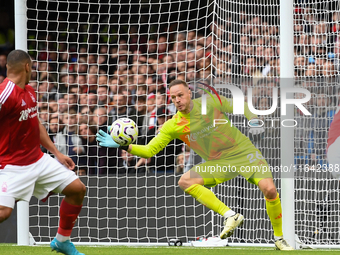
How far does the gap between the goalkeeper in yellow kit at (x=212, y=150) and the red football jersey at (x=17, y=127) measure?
1436 millimetres

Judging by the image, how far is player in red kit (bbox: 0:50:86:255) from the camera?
13.2 ft

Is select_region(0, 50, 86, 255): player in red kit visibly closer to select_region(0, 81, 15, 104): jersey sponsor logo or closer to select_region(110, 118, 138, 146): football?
select_region(0, 81, 15, 104): jersey sponsor logo

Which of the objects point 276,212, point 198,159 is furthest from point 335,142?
point 198,159

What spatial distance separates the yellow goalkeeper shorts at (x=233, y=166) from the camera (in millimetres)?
5727

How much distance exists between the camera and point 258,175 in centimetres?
564

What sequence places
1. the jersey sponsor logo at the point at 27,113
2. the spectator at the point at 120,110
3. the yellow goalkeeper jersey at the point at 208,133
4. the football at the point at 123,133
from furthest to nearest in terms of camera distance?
1. the spectator at the point at 120,110
2. the yellow goalkeeper jersey at the point at 208,133
3. the football at the point at 123,133
4. the jersey sponsor logo at the point at 27,113

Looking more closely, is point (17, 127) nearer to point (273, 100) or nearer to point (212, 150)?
point (212, 150)

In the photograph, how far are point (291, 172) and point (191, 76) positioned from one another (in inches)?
107

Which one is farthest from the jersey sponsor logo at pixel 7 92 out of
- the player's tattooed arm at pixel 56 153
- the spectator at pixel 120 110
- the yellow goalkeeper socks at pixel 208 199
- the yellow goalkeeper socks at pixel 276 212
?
the spectator at pixel 120 110

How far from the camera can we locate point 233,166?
19.2ft

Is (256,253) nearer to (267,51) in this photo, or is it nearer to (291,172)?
(291,172)

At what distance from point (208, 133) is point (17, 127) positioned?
2.43 metres

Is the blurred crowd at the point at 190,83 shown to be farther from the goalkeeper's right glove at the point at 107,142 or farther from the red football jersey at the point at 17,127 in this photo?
the red football jersey at the point at 17,127

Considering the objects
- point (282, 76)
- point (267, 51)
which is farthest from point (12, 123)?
point (267, 51)
